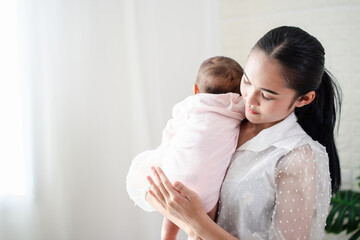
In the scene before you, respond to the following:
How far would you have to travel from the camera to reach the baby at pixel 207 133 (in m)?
1.13

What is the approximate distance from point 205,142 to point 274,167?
0.24 metres

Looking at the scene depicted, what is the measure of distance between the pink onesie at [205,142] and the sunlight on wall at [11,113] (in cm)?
116

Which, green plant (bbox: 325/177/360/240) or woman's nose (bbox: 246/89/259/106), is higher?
woman's nose (bbox: 246/89/259/106)

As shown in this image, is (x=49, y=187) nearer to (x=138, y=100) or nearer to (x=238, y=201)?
(x=138, y=100)

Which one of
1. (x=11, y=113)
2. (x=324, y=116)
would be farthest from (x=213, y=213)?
(x=11, y=113)

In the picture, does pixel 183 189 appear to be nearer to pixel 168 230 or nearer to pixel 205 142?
pixel 205 142

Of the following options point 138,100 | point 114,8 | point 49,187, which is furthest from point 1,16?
point 49,187

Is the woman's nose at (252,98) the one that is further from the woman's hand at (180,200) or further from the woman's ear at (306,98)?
the woman's hand at (180,200)

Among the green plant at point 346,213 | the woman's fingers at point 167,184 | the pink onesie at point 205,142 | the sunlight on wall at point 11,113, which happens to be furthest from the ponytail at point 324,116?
the sunlight on wall at point 11,113

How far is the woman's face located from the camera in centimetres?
100

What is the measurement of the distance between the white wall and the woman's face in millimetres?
1098

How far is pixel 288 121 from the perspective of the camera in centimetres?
116

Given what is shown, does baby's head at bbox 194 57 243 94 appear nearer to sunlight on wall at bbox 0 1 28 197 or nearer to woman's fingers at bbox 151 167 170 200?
woman's fingers at bbox 151 167 170 200

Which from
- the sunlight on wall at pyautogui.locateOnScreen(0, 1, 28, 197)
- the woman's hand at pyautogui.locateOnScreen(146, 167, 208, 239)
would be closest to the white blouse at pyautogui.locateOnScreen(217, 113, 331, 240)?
the woman's hand at pyautogui.locateOnScreen(146, 167, 208, 239)
